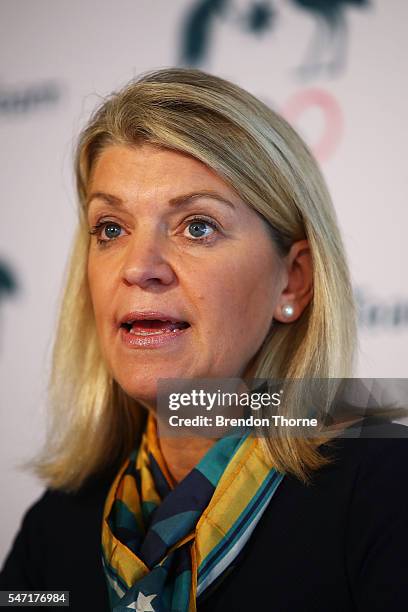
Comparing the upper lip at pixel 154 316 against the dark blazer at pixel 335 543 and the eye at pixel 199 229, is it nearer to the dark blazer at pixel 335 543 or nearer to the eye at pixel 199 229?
the eye at pixel 199 229

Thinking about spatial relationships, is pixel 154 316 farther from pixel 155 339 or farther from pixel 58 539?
pixel 58 539

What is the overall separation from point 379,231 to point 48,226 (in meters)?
0.92

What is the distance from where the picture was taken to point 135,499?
1114 mm

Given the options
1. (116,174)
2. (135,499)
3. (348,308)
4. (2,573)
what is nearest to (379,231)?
(348,308)

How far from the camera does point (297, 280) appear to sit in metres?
1.11

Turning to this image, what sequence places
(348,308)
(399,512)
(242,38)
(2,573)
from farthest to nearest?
(242,38), (2,573), (348,308), (399,512)

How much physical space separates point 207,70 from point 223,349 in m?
0.99

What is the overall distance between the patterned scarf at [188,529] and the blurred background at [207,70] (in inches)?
22.2

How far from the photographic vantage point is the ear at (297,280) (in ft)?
3.60

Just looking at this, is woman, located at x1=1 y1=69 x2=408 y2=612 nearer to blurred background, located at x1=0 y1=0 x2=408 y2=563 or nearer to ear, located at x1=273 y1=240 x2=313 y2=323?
ear, located at x1=273 y1=240 x2=313 y2=323

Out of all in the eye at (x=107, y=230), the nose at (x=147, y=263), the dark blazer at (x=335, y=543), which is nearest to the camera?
the dark blazer at (x=335, y=543)

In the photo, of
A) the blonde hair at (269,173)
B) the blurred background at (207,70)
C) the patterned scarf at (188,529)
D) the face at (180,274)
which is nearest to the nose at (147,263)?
the face at (180,274)

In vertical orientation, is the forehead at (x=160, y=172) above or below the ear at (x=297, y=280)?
above

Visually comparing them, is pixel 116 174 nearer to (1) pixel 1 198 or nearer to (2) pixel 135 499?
(2) pixel 135 499
